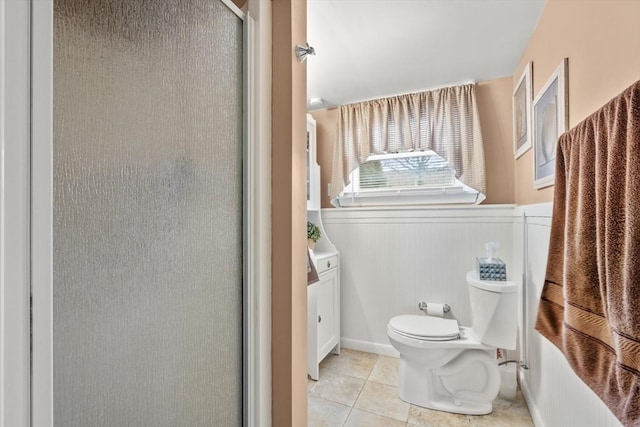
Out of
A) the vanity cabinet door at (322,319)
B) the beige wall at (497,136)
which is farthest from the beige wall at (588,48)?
the vanity cabinet door at (322,319)

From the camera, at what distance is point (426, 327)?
1.97 metres

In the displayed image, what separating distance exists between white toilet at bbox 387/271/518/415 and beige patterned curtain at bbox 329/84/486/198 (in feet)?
2.74

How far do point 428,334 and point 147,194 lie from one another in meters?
1.73

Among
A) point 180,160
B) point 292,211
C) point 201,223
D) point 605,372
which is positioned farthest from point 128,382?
point 605,372

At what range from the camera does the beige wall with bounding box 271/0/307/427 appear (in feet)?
3.50

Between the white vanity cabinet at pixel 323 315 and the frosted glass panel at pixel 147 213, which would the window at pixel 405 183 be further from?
the frosted glass panel at pixel 147 213

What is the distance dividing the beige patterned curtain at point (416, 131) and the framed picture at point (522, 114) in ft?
0.74

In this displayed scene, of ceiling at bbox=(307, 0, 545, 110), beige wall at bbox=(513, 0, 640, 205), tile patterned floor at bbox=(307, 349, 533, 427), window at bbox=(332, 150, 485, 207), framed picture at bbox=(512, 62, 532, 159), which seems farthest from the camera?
window at bbox=(332, 150, 485, 207)

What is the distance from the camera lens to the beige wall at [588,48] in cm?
86

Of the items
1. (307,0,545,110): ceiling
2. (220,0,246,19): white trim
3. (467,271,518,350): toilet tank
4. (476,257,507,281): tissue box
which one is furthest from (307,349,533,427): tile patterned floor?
(307,0,545,110): ceiling

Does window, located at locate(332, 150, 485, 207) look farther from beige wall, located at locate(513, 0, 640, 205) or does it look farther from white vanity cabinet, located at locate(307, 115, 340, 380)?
beige wall, located at locate(513, 0, 640, 205)

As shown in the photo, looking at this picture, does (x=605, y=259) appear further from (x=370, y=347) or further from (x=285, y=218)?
(x=370, y=347)

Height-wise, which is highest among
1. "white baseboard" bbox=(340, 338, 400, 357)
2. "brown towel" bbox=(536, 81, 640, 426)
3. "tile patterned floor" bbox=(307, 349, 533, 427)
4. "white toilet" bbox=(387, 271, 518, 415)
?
"brown towel" bbox=(536, 81, 640, 426)

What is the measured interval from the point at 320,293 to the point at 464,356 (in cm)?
98
